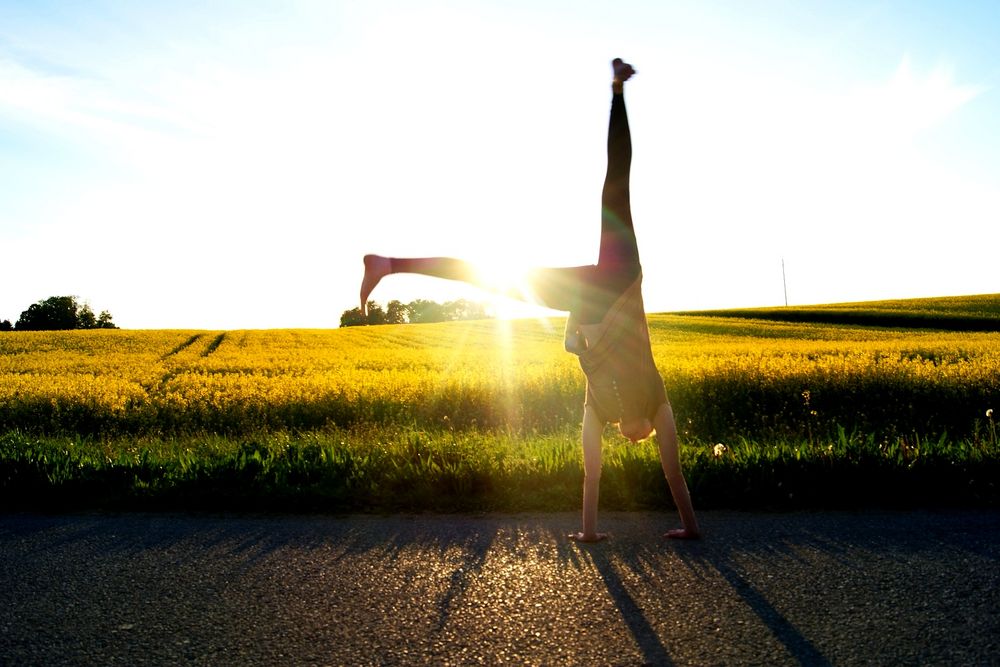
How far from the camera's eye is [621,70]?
4219 millimetres

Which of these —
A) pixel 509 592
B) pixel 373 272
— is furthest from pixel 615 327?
pixel 509 592

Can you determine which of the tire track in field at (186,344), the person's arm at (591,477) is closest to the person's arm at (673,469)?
the person's arm at (591,477)

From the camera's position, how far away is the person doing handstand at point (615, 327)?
4094 millimetres

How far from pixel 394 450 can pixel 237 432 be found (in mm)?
5934

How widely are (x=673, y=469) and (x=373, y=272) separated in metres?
2.09

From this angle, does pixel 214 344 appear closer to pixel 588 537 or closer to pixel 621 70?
pixel 588 537

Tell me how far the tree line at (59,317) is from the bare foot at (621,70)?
94.4 metres

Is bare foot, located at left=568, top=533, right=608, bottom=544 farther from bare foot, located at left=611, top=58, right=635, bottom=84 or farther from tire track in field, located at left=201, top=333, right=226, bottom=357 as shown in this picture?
tire track in field, located at left=201, top=333, right=226, bottom=357

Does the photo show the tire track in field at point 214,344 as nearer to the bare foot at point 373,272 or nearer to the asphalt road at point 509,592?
the asphalt road at point 509,592

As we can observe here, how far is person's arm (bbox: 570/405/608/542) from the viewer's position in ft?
14.5

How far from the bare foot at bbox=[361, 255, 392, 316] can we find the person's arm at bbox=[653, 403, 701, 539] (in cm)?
180

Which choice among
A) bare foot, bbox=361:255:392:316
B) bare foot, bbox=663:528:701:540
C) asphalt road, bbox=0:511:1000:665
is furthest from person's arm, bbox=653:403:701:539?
bare foot, bbox=361:255:392:316

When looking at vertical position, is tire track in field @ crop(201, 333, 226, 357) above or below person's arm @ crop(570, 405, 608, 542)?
above

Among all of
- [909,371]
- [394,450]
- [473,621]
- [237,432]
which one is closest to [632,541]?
[473,621]
